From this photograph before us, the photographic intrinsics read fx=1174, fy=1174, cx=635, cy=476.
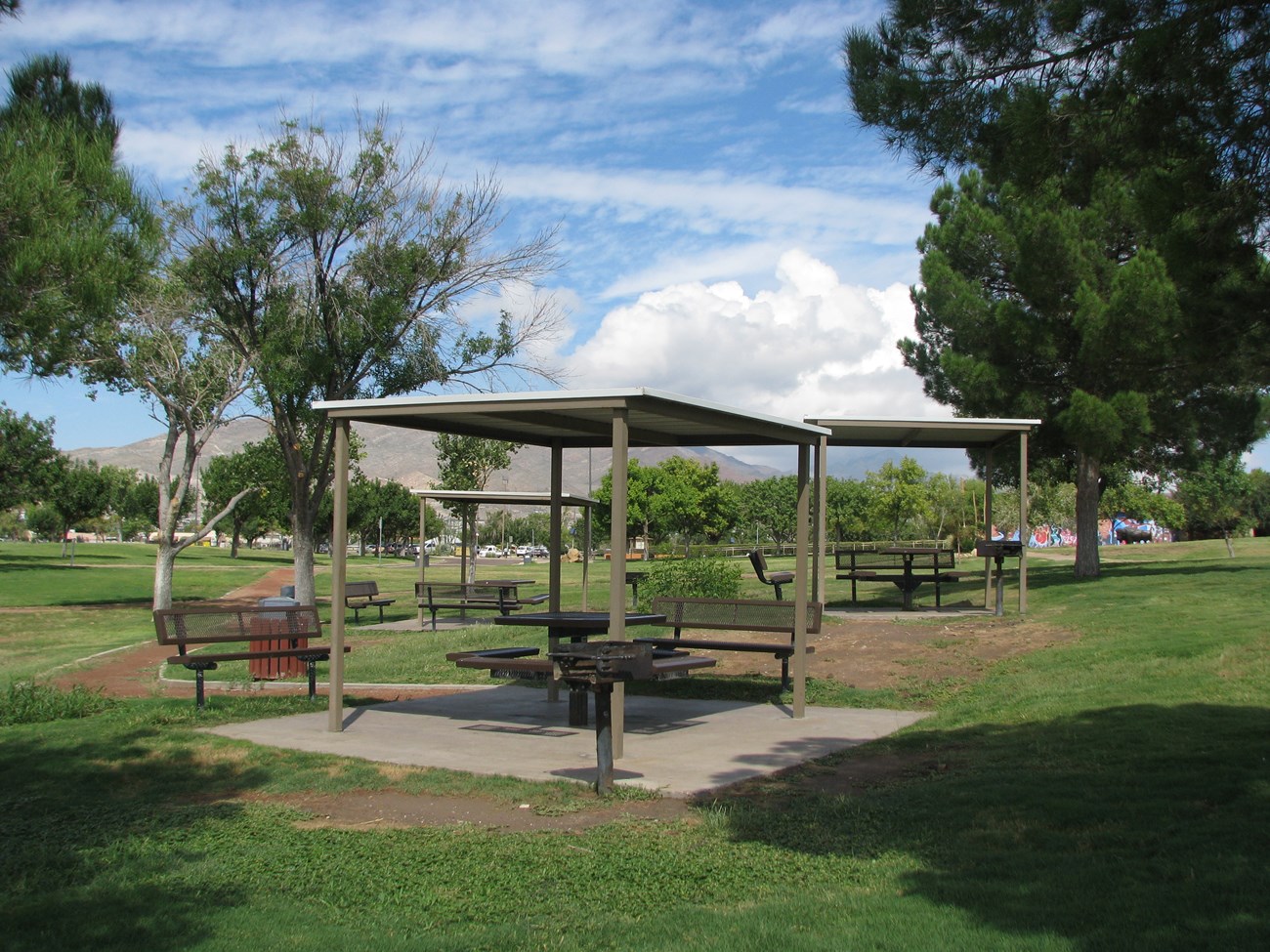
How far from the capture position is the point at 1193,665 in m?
9.74

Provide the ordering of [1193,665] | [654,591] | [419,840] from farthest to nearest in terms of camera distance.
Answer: [654,591]
[1193,665]
[419,840]

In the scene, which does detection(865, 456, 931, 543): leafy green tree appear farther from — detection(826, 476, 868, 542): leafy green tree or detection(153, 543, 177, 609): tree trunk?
detection(153, 543, 177, 609): tree trunk

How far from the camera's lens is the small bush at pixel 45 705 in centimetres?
944

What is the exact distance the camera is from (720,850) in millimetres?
5652

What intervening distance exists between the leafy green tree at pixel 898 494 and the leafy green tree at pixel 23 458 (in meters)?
43.4

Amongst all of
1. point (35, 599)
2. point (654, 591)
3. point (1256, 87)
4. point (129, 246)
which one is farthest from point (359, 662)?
point (35, 599)

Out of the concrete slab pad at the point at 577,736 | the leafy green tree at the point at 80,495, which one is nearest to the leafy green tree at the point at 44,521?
the leafy green tree at the point at 80,495

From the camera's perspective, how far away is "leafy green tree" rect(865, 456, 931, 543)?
2729 inches

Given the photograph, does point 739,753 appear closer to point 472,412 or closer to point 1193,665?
point 472,412

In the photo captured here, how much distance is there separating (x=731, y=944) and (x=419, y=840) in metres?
2.14

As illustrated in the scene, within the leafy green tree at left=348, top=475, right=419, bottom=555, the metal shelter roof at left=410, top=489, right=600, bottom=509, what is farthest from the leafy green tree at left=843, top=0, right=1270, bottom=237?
the leafy green tree at left=348, top=475, right=419, bottom=555

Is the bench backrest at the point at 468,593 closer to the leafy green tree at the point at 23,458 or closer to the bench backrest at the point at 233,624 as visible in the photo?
the bench backrest at the point at 233,624

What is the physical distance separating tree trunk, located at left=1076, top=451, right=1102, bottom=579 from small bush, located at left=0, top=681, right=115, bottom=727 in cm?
1801

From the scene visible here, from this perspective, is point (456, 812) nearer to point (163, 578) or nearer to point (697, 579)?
point (697, 579)
